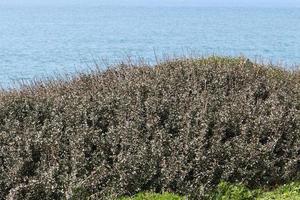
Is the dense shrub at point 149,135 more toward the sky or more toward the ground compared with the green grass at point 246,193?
more toward the sky

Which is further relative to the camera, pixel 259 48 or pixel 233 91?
pixel 259 48

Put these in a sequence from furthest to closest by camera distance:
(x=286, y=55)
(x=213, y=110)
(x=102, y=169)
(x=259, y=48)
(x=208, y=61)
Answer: (x=259, y=48)
(x=286, y=55)
(x=208, y=61)
(x=213, y=110)
(x=102, y=169)

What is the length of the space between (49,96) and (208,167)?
3.25 metres

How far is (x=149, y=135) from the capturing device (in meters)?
9.21

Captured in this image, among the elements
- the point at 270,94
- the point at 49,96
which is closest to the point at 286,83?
the point at 270,94

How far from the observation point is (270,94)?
10883mm

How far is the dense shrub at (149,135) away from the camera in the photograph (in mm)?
A: 8430

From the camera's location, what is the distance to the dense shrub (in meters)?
8.43

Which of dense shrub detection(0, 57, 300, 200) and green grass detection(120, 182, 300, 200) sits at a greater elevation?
dense shrub detection(0, 57, 300, 200)

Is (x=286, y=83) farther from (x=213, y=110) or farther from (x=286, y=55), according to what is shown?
(x=286, y=55)

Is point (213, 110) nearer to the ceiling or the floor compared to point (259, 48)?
nearer to the ceiling

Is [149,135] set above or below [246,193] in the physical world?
above

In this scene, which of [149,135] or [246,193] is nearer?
[246,193]

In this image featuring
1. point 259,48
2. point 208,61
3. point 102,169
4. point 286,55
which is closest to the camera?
point 102,169
